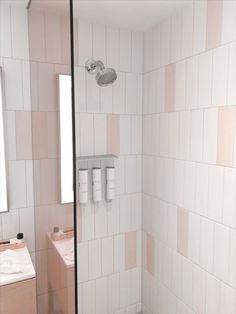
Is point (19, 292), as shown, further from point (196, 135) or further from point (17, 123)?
point (196, 135)

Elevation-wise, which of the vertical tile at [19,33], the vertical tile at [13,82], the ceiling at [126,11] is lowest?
the vertical tile at [13,82]

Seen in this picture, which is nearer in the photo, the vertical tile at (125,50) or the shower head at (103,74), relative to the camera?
the shower head at (103,74)

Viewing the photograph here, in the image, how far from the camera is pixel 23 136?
1.33 metres

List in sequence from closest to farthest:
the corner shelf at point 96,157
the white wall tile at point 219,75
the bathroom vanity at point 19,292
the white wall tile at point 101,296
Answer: the bathroom vanity at point 19,292, the white wall tile at point 219,75, the corner shelf at point 96,157, the white wall tile at point 101,296

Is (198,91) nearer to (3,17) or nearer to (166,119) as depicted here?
(166,119)

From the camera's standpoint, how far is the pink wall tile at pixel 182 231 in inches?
66.2

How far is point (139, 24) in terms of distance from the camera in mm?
1864

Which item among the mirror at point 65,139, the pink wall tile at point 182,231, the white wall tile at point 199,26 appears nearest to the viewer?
the mirror at point 65,139

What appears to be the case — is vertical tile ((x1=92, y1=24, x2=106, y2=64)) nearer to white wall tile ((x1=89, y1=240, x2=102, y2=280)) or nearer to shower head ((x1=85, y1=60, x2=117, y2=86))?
shower head ((x1=85, y1=60, x2=117, y2=86))

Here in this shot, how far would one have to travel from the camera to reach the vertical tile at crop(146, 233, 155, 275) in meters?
2.02

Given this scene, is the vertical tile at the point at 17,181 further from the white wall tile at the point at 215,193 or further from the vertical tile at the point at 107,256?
the white wall tile at the point at 215,193

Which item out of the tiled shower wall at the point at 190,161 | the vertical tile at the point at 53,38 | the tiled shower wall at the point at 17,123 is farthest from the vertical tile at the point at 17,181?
the tiled shower wall at the point at 190,161

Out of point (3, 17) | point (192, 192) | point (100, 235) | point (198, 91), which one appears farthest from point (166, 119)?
point (3, 17)

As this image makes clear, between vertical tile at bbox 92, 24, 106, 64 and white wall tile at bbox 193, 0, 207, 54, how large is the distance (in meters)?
0.62
